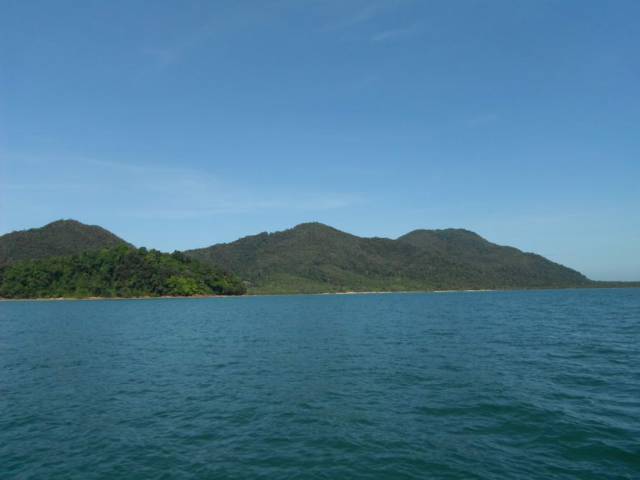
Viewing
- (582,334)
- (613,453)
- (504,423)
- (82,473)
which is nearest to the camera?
(82,473)

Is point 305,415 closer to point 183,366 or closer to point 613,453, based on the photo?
point 613,453

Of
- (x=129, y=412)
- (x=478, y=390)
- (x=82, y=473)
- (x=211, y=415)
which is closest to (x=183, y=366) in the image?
(x=129, y=412)

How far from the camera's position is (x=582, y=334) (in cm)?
7256

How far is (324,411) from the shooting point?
30.5 metres

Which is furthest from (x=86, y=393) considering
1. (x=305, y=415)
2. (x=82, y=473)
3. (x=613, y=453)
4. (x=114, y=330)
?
(x=114, y=330)

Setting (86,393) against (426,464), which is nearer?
(426,464)

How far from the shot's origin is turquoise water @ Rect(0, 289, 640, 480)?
71.2 feet

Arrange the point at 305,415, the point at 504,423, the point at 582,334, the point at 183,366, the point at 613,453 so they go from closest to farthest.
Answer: the point at 613,453 < the point at 504,423 < the point at 305,415 < the point at 183,366 < the point at 582,334

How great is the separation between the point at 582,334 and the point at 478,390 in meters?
49.4

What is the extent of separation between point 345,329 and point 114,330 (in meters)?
48.0

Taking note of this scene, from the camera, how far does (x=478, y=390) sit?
117ft

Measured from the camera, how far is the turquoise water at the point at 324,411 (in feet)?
71.2

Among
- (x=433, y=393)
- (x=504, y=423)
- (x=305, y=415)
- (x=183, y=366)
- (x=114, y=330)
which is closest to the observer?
(x=504, y=423)

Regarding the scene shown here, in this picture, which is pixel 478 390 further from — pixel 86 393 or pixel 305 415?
pixel 86 393
